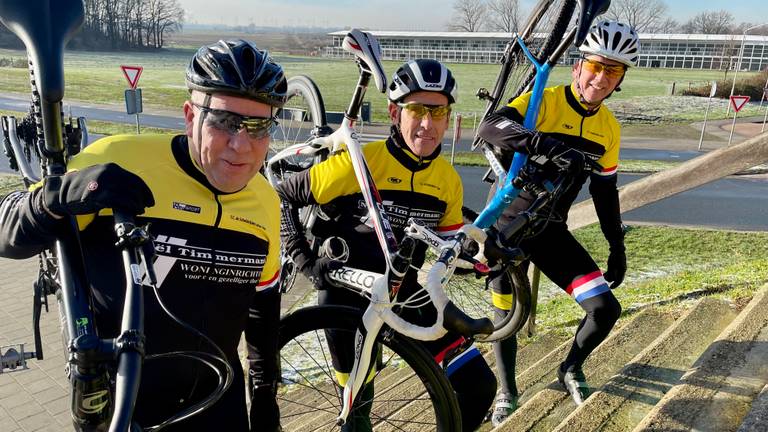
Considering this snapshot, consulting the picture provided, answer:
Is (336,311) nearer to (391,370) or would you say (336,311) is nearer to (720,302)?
(391,370)

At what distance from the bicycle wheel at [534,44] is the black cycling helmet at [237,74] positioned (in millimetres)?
2706

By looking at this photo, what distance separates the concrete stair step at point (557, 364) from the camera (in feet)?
11.1

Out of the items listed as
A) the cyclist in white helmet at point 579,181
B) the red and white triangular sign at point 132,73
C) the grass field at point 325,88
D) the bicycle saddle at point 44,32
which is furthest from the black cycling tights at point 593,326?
the grass field at point 325,88

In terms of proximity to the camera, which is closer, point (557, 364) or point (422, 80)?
point (422, 80)

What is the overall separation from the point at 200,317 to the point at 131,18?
7585cm

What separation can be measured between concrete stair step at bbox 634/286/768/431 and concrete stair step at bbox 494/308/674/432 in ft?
2.40

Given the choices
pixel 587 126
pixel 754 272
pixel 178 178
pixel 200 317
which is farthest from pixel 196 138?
pixel 754 272

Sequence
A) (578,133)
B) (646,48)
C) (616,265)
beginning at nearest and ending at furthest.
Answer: (578,133), (616,265), (646,48)

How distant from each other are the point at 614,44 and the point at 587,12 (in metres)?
0.31

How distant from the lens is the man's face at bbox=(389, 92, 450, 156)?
288 centimetres

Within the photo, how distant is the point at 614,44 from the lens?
3553mm

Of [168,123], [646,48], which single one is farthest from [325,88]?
[646,48]

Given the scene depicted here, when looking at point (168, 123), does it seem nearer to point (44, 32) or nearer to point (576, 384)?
point (576, 384)

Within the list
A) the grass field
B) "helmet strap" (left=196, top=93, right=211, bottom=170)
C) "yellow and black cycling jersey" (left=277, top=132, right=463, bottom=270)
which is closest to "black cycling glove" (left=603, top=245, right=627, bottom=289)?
"yellow and black cycling jersey" (left=277, top=132, right=463, bottom=270)
